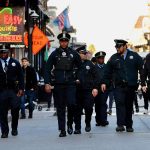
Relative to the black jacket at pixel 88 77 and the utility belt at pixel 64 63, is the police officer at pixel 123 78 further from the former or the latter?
the utility belt at pixel 64 63

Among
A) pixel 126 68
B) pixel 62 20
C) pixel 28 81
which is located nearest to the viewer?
pixel 126 68

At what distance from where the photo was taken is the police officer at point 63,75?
47.0ft

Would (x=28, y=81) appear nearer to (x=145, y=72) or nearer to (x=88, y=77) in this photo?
(x=88, y=77)

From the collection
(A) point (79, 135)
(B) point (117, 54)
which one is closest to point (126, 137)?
(A) point (79, 135)

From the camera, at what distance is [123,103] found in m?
15.1

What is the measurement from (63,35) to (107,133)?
2306mm

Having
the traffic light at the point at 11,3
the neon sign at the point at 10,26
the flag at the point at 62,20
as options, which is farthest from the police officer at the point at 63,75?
the flag at the point at 62,20

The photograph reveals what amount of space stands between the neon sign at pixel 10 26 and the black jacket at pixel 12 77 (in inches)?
574

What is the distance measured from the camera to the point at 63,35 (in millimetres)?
14391

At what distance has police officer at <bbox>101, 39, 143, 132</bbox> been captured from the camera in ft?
49.4

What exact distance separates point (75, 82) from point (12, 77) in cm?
126

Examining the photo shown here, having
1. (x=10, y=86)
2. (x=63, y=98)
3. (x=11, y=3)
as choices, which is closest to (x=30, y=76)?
(x=10, y=86)

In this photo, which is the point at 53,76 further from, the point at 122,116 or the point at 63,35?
the point at 122,116

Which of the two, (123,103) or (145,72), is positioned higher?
(145,72)
